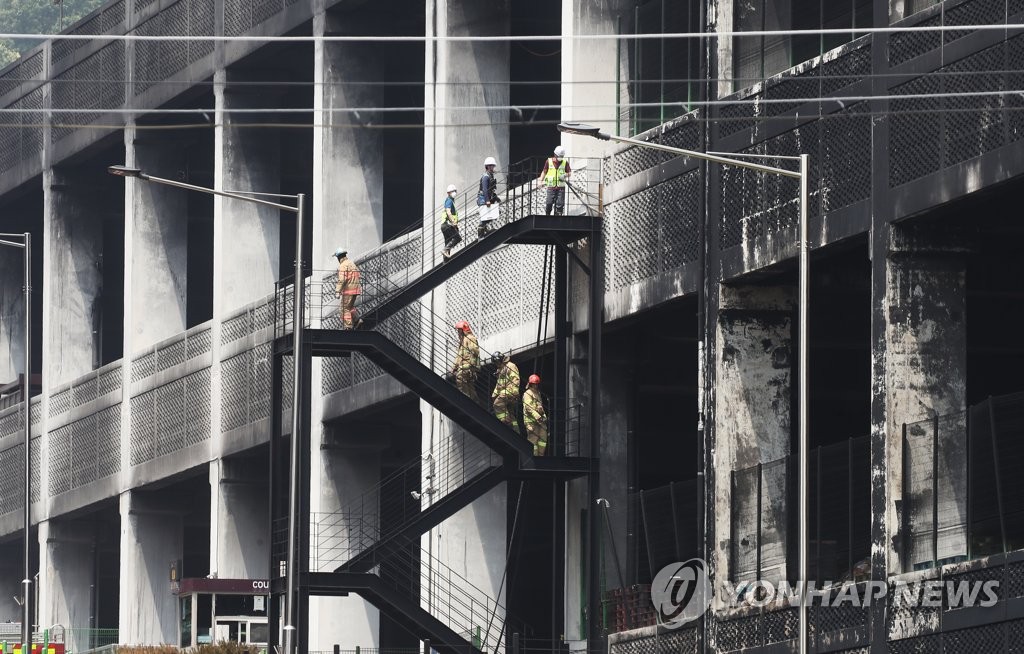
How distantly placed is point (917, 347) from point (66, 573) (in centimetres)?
4036

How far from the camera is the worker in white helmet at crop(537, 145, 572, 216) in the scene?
44.1 meters

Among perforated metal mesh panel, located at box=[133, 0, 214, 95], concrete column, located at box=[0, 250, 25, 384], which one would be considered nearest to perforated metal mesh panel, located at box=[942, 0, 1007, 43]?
perforated metal mesh panel, located at box=[133, 0, 214, 95]

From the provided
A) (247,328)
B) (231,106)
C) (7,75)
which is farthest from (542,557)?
(7,75)

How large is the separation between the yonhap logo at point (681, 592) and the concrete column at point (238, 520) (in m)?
18.5

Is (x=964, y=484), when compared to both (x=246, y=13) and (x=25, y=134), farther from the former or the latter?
(x=25, y=134)

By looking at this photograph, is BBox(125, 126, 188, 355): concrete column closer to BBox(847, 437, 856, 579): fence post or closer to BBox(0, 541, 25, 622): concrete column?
BBox(0, 541, 25, 622): concrete column

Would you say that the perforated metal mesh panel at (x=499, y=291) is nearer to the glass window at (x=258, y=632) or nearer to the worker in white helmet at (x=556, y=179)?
the worker in white helmet at (x=556, y=179)

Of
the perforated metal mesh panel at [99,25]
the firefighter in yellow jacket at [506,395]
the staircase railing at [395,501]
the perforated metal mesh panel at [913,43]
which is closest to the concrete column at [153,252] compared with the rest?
the perforated metal mesh panel at [99,25]

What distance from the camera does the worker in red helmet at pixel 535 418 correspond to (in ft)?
145

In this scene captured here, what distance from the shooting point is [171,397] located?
62.8 m

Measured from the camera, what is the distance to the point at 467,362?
149ft

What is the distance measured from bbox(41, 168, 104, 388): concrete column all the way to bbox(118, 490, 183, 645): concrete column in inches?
305

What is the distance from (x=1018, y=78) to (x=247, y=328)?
95.6ft

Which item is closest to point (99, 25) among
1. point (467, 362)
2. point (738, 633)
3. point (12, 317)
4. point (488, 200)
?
point (12, 317)
